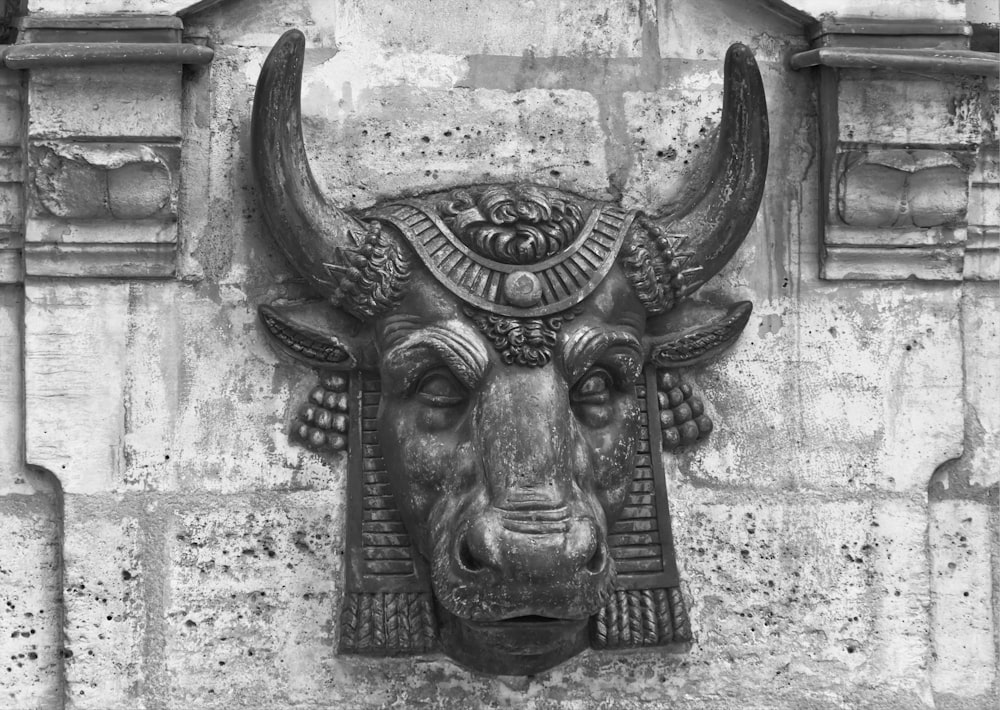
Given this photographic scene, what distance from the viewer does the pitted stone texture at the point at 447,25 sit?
3.56 metres

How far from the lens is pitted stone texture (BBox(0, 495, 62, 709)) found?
3527 millimetres

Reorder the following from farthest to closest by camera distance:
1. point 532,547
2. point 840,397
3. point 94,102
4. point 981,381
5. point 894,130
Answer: point 981,381
point 840,397
point 894,130
point 94,102
point 532,547

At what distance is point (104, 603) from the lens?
11.5 feet

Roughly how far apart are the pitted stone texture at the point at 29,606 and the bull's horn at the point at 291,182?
2.68 ft

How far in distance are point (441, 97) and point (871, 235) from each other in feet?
3.43

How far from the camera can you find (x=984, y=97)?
373cm

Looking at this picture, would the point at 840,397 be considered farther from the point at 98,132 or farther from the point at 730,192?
the point at 98,132

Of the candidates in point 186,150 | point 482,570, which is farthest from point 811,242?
point 186,150

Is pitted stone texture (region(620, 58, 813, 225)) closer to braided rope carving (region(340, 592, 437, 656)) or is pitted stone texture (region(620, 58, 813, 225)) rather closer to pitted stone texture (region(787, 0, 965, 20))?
pitted stone texture (region(787, 0, 965, 20))

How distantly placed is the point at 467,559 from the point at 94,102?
4.13 feet

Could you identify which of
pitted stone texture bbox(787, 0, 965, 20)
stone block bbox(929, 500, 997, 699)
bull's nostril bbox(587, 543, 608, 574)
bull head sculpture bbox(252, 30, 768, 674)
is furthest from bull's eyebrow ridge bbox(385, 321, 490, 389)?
stone block bbox(929, 500, 997, 699)

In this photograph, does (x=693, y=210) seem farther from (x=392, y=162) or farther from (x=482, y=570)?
(x=482, y=570)

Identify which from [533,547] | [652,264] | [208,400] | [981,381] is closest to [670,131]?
[652,264]

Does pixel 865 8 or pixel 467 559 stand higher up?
pixel 865 8
